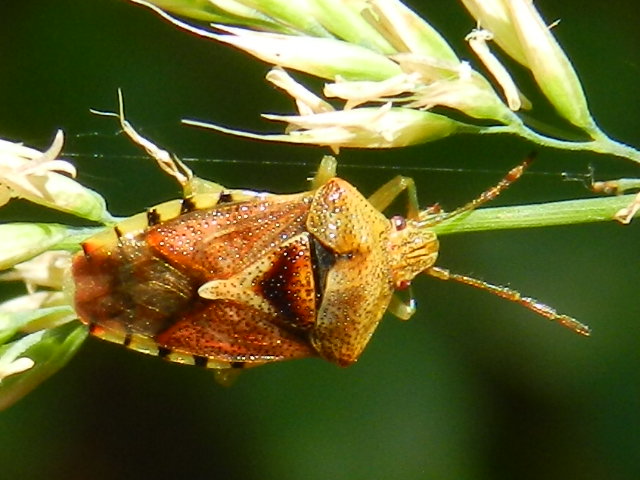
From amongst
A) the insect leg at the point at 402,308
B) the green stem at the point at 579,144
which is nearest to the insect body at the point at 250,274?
the insect leg at the point at 402,308

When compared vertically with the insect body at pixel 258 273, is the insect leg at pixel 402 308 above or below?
below

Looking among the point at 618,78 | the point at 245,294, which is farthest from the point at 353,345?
the point at 618,78

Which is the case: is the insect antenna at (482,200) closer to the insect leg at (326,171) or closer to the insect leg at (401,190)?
the insect leg at (401,190)

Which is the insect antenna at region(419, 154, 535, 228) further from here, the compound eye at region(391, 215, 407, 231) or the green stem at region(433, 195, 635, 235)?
the green stem at region(433, 195, 635, 235)

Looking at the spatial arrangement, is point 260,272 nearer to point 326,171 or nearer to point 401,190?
point 326,171

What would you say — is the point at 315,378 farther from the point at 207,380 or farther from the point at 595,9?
the point at 595,9

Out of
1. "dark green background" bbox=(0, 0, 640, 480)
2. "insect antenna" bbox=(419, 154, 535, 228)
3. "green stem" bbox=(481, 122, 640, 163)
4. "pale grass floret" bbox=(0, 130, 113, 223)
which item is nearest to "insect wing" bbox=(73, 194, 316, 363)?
"pale grass floret" bbox=(0, 130, 113, 223)
